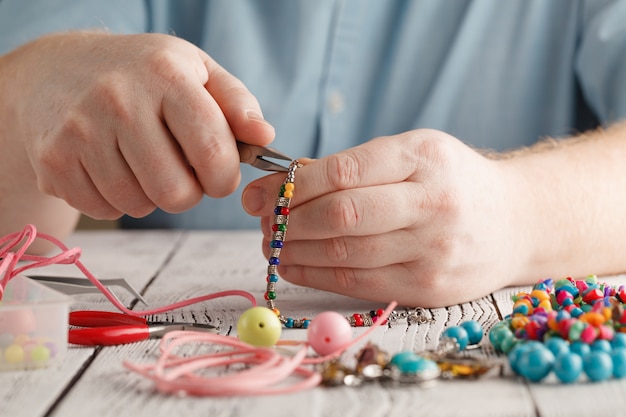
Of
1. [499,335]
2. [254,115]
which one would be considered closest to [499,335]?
[499,335]

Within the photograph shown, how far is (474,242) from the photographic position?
0.83 m

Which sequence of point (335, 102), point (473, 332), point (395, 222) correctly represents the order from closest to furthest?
point (473, 332) < point (395, 222) < point (335, 102)

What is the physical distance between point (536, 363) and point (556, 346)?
0.03 meters

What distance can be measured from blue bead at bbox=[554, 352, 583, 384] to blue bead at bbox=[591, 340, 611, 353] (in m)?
0.03

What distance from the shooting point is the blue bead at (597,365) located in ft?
1.83

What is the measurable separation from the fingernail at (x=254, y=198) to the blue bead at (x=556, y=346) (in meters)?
0.33

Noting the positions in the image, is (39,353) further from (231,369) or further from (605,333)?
(605,333)

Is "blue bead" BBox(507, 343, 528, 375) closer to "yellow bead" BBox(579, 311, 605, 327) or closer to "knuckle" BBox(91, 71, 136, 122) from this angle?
"yellow bead" BBox(579, 311, 605, 327)

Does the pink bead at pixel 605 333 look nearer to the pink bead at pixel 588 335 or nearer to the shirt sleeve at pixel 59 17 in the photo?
the pink bead at pixel 588 335

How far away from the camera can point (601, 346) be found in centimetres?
58

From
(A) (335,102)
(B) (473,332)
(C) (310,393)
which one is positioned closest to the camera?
(C) (310,393)

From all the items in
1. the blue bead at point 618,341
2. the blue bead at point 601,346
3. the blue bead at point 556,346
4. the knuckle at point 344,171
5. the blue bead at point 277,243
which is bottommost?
the blue bead at point 556,346

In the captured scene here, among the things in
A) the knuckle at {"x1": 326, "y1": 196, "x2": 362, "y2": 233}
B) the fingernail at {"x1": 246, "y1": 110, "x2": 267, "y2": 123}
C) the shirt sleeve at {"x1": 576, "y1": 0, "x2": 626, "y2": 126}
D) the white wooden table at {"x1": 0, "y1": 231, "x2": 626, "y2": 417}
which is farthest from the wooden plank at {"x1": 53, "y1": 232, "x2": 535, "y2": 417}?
the shirt sleeve at {"x1": 576, "y1": 0, "x2": 626, "y2": 126}

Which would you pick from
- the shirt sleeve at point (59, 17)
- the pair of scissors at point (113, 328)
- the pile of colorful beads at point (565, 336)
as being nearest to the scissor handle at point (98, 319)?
the pair of scissors at point (113, 328)
